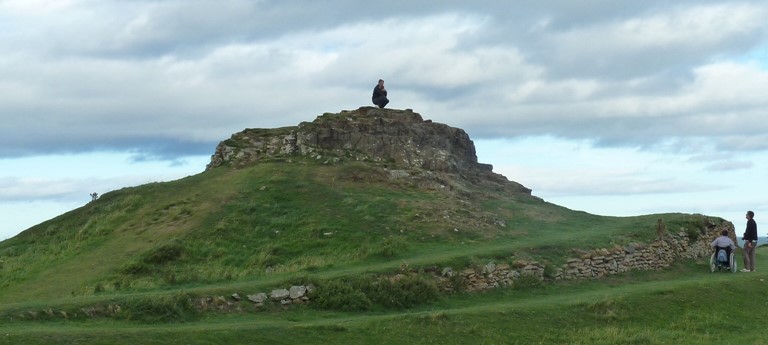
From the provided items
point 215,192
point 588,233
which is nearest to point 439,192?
point 588,233

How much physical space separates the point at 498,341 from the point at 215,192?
63.2 feet

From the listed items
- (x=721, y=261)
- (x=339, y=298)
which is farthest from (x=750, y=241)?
(x=339, y=298)

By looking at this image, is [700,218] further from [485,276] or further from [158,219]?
[158,219]

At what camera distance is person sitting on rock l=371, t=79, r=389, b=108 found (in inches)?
1638

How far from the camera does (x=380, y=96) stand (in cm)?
4175

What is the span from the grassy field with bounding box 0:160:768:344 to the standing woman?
5.44ft

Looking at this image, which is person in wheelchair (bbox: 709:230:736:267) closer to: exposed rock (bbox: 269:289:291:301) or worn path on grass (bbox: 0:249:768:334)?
worn path on grass (bbox: 0:249:768:334)

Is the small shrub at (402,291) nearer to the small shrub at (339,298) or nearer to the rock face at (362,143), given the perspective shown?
the small shrub at (339,298)

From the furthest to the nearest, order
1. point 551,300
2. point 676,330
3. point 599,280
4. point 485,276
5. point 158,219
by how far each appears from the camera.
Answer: point 158,219, point 599,280, point 485,276, point 551,300, point 676,330

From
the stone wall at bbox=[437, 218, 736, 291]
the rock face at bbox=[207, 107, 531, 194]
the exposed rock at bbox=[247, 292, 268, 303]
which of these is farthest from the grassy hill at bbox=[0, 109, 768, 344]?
the rock face at bbox=[207, 107, 531, 194]

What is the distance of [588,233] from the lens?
104ft

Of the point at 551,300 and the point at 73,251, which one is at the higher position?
the point at 73,251

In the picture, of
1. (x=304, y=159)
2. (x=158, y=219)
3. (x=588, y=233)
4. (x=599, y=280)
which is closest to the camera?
(x=599, y=280)

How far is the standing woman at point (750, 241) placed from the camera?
28531 mm
